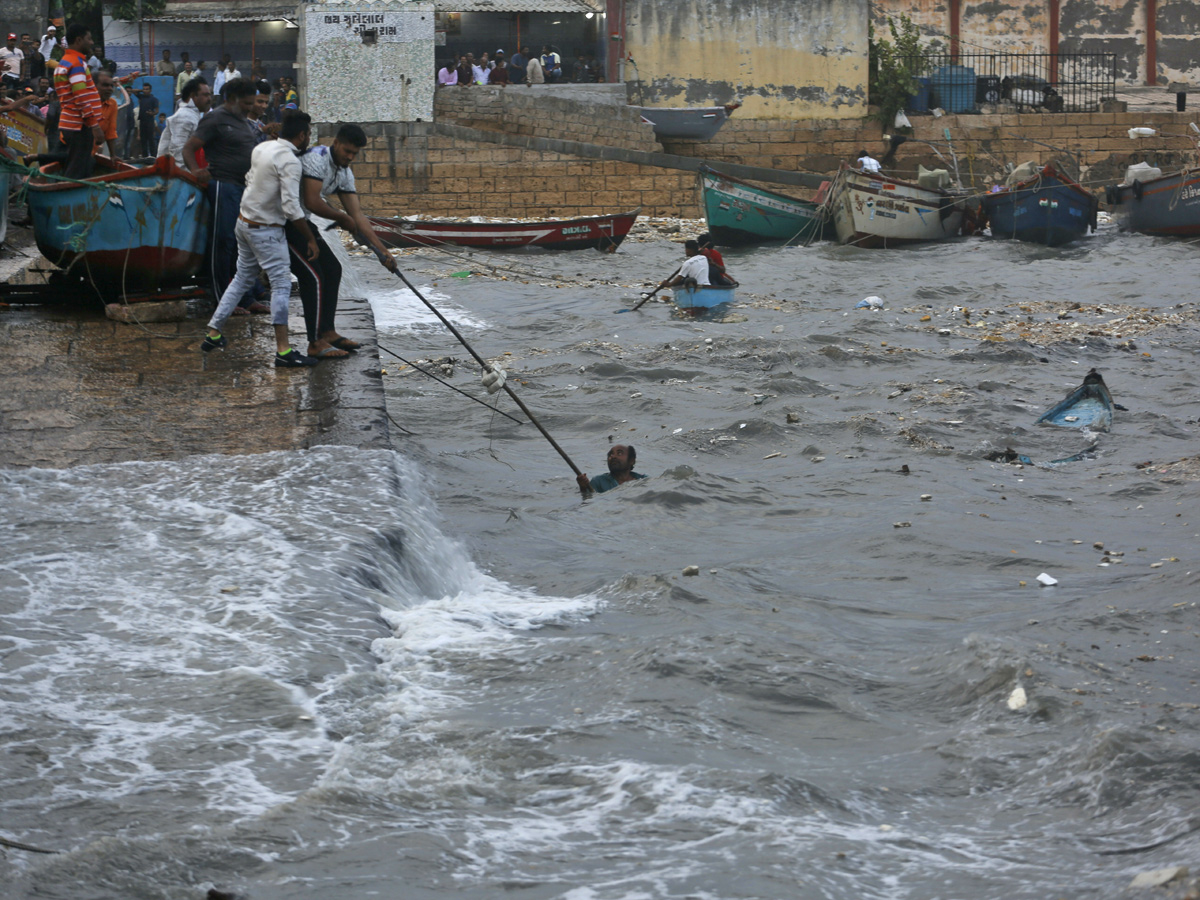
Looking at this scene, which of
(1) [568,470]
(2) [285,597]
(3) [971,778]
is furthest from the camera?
Answer: (1) [568,470]

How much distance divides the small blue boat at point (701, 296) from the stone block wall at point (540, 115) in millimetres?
12754

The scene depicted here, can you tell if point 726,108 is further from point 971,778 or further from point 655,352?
point 971,778

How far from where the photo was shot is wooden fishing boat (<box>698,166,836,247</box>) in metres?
21.8

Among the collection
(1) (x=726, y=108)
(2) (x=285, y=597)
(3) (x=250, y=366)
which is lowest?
(2) (x=285, y=597)

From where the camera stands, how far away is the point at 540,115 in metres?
26.0

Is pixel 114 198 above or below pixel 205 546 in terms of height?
above

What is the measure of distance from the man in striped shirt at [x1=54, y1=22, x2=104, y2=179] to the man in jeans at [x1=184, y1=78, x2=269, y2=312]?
1.54 metres

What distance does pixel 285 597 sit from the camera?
444cm

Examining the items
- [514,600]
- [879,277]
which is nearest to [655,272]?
[879,277]

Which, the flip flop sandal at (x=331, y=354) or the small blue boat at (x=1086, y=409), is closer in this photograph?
the flip flop sandal at (x=331, y=354)

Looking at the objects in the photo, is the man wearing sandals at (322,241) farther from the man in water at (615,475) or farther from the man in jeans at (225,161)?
the man in water at (615,475)

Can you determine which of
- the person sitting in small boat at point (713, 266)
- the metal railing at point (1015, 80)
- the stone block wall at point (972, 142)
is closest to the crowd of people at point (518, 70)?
the stone block wall at point (972, 142)

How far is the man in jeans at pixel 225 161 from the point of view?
766cm

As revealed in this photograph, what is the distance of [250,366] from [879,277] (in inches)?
514
